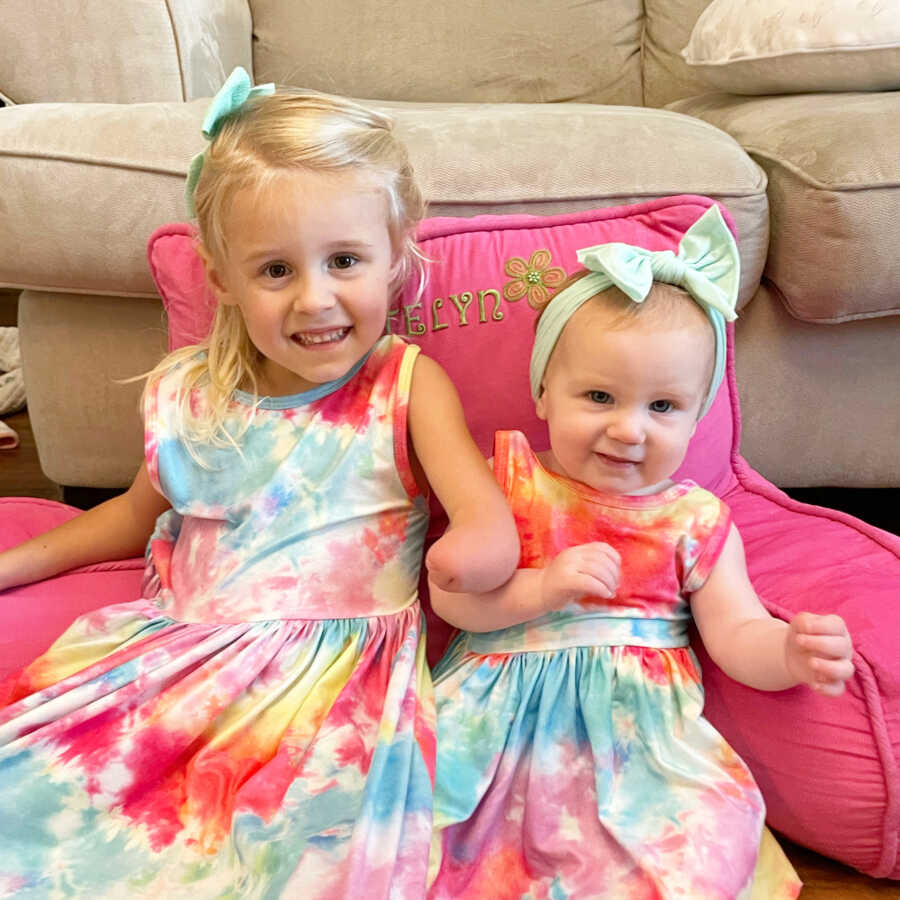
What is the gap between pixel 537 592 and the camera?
87cm

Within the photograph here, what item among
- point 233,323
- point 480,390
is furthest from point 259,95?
point 480,390

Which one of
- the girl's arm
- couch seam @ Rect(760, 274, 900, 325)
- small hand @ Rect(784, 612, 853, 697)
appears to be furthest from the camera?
couch seam @ Rect(760, 274, 900, 325)

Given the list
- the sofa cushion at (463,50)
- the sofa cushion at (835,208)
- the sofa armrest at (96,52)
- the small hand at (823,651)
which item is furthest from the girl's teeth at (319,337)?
the sofa cushion at (463,50)

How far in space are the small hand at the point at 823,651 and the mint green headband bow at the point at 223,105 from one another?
2.29ft

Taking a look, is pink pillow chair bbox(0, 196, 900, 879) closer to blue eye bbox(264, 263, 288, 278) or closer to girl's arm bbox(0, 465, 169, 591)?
girl's arm bbox(0, 465, 169, 591)

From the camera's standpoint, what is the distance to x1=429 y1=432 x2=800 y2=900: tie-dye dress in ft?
2.50


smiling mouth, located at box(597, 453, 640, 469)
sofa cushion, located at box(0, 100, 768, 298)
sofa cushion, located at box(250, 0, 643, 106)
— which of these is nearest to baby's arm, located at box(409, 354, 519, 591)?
smiling mouth, located at box(597, 453, 640, 469)

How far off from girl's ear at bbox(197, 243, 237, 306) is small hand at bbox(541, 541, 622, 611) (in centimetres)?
42

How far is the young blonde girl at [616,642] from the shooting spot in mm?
768

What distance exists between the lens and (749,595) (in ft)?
2.95

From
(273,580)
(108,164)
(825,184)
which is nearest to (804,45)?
(825,184)

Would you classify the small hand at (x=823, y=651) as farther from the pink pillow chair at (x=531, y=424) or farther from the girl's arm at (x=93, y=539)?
the girl's arm at (x=93, y=539)

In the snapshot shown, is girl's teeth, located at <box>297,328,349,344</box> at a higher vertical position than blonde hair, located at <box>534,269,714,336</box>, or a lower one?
lower

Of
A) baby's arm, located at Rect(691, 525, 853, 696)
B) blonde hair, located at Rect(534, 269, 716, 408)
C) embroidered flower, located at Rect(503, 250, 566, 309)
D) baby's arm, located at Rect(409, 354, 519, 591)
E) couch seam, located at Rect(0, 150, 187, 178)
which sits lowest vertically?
baby's arm, located at Rect(691, 525, 853, 696)
